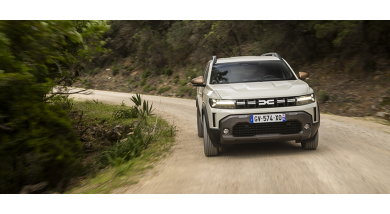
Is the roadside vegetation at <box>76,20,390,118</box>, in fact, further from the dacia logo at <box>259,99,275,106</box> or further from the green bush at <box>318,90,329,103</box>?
the dacia logo at <box>259,99,275,106</box>

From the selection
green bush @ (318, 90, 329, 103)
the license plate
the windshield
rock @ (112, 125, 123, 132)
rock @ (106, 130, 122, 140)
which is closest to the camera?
the license plate

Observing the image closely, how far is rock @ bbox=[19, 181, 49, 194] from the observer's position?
539 cm

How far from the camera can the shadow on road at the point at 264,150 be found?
6100 mm

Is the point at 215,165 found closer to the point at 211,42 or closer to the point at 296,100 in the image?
the point at 296,100

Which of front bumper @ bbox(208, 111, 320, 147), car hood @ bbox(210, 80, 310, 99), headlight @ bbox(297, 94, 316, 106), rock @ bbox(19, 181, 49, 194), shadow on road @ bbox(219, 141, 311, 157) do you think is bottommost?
rock @ bbox(19, 181, 49, 194)

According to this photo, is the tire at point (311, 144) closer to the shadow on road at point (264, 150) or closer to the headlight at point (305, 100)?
the shadow on road at point (264, 150)

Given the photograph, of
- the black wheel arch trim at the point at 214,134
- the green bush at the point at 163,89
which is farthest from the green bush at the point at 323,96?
the green bush at the point at 163,89

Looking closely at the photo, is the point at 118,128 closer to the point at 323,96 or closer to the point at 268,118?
the point at 268,118

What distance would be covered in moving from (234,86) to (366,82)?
30.4 ft

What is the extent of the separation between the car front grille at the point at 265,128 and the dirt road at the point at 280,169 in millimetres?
486

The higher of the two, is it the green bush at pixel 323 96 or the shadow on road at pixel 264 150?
the green bush at pixel 323 96

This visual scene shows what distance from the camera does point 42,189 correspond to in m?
5.75

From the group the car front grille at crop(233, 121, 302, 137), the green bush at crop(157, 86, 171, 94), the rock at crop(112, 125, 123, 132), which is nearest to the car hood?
the car front grille at crop(233, 121, 302, 137)

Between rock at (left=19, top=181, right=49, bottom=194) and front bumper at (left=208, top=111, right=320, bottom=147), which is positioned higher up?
front bumper at (left=208, top=111, right=320, bottom=147)
